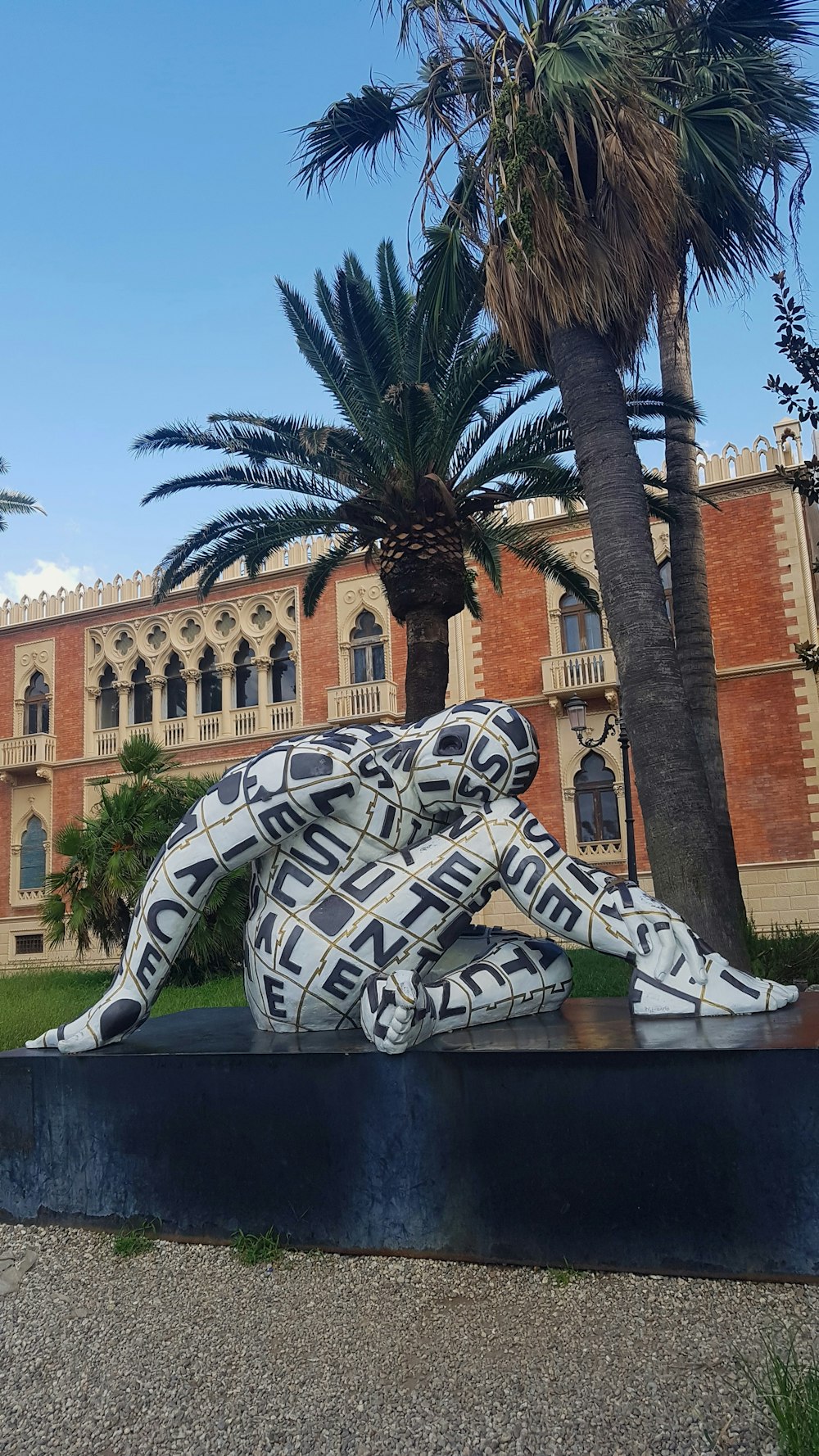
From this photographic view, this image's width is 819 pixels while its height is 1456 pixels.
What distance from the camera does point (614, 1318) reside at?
8.71 ft

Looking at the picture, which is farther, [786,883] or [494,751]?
[786,883]

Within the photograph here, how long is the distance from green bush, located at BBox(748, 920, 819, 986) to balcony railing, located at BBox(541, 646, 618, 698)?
416 inches

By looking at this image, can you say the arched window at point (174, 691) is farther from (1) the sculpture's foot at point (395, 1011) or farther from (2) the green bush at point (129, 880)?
(1) the sculpture's foot at point (395, 1011)

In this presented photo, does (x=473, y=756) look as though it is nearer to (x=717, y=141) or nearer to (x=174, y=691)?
(x=717, y=141)

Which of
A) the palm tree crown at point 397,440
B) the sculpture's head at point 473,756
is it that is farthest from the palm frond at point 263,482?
the sculpture's head at point 473,756

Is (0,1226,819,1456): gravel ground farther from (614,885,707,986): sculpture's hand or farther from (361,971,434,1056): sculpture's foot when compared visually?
(614,885,707,986): sculpture's hand

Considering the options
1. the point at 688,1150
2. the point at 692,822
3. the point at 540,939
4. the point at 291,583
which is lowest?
the point at 688,1150

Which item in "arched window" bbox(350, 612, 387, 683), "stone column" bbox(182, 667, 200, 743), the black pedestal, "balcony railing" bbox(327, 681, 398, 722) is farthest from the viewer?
"stone column" bbox(182, 667, 200, 743)

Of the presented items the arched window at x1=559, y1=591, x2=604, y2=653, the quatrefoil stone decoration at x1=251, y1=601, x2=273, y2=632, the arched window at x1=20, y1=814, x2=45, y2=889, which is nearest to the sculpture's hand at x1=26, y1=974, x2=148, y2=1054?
the arched window at x1=559, y1=591, x2=604, y2=653

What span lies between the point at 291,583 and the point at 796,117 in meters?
18.2

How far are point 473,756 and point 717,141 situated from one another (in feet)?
23.5

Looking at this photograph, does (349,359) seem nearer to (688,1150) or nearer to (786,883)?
(688,1150)

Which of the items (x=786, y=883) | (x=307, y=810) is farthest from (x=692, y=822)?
(x=786, y=883)

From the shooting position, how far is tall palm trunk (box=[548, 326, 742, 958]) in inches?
268
